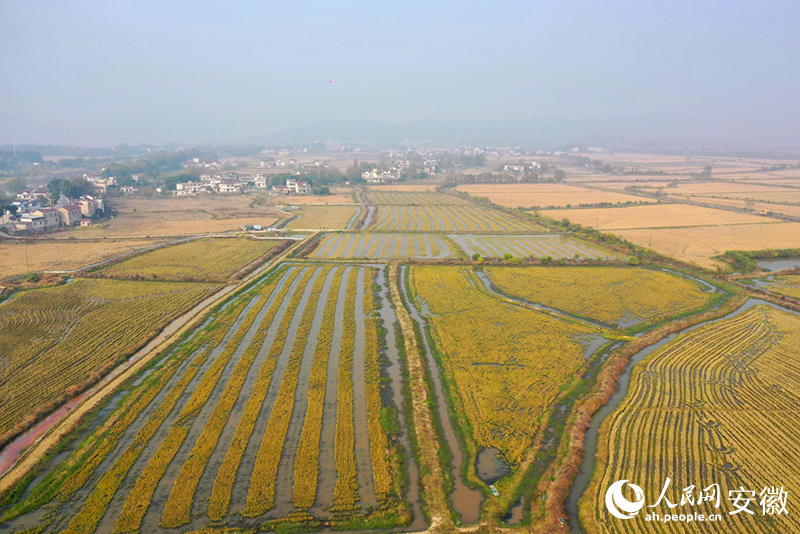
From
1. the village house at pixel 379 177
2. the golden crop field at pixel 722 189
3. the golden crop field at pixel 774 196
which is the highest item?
the village house at pixel 379 177

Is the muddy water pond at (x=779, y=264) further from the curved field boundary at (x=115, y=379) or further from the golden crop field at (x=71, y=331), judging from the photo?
the golden crop field at (x=71, y=331)

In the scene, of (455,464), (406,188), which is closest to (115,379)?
(455,464)

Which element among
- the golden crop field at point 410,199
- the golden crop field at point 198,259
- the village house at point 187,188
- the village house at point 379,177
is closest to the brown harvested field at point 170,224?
the golden crop field at point 198,259


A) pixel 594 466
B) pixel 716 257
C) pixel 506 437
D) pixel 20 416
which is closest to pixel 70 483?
pixel 20 416

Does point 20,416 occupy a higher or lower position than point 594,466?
higher

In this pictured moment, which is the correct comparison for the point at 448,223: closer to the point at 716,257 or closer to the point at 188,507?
the point at 716,257

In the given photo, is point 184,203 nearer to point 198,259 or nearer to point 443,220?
point 198,259
